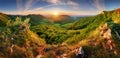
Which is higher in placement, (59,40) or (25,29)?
(25,29)

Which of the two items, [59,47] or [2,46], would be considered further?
[59,47]

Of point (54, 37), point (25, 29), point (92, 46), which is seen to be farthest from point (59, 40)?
point (92, 46)

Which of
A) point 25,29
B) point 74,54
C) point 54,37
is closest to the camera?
point 74,54

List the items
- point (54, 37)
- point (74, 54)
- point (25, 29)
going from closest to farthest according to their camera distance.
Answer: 1. point (74, 54)
2. point (25, 29)
3. point (54, 37)

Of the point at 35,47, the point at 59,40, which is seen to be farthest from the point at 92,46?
the point at 59,40

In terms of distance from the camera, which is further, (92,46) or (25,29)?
(25,29)

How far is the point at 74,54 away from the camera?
214ft

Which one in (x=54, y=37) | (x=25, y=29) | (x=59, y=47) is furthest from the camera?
(x=54, y=37)

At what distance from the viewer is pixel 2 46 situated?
6575cm

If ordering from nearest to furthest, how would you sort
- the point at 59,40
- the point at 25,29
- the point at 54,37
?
the point at 25,29
the point at 59,40
the point at 54,37

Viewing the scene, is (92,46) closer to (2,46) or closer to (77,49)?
(77,49)

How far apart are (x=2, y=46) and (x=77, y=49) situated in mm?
14464

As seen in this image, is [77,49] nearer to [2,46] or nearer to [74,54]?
[74,54]

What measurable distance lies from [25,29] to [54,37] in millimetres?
33930
